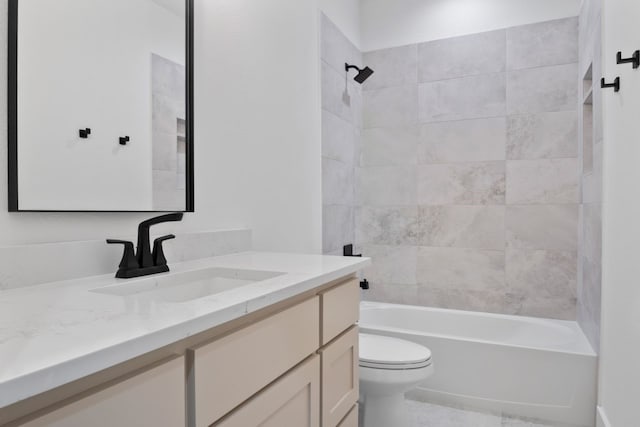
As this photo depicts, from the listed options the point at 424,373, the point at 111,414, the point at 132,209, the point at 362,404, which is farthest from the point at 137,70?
the point at 362,404

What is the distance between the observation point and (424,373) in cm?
181

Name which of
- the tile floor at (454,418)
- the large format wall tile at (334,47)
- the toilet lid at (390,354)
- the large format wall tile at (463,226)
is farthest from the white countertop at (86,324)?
the large format wall tile at (463,226)

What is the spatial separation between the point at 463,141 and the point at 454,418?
183cm

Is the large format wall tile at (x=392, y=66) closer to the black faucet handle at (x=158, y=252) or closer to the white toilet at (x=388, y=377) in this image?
the white toilet at (x=388, y=377)

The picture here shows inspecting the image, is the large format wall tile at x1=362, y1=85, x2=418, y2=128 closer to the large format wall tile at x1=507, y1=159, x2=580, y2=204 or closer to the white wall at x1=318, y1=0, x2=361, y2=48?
the white wall at x1=318, y1=0, x2=361, y2=48

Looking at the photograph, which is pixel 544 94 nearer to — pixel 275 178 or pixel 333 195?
pixel 333 195

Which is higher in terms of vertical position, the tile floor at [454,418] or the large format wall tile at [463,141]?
the large format wall tile at [463,141]

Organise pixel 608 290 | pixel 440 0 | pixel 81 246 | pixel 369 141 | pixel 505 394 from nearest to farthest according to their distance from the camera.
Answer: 1. pixel 81 246
2. pixel 608 290
3. pixel 505 394
4. pixel 440 0
5. pixel 369 141

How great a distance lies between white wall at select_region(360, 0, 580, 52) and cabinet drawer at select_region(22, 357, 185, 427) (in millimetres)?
3079

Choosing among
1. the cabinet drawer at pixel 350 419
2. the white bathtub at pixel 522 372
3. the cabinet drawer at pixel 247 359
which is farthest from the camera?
the white bathtub at pixel 522 372

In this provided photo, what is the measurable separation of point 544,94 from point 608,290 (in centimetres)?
151

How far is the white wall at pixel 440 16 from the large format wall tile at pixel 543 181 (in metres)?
0.98

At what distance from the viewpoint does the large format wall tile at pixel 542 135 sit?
107 inches

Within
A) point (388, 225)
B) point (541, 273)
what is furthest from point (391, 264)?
point (541, 273)
